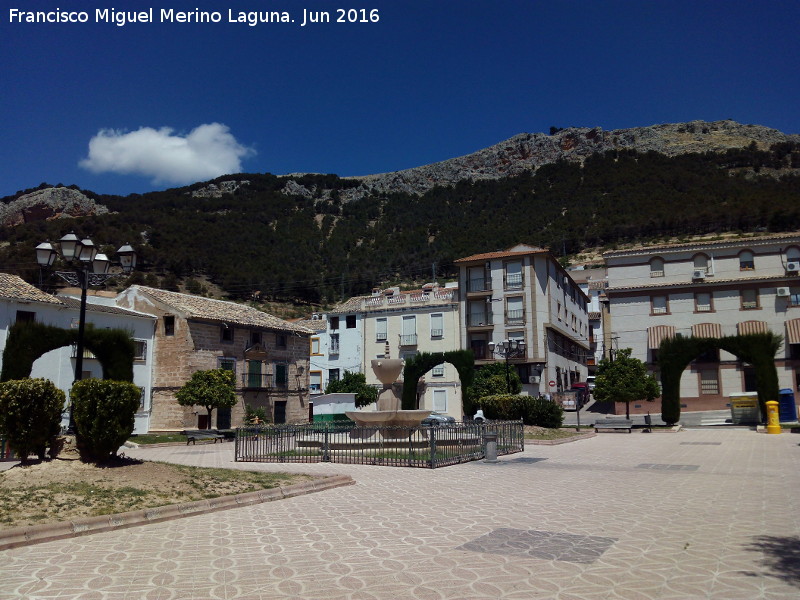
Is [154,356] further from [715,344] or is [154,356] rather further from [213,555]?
[213,555]

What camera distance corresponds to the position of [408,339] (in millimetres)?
49938

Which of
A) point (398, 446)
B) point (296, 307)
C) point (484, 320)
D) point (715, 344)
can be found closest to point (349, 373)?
point (484, 320)

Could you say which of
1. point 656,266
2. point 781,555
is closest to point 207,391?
point 781,555

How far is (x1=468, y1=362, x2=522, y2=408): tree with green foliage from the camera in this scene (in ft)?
125

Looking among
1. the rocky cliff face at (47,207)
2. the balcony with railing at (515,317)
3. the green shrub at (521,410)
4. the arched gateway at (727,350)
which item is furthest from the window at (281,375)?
the rocky cliff face at (47,207)

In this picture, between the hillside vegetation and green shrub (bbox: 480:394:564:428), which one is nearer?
green shrub (bbox: 480:394:564:428)

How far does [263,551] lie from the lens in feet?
21.3

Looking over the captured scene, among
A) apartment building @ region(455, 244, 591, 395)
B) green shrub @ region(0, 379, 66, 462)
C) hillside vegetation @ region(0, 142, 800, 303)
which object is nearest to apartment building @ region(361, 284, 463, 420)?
apartment building @ region(455, 244, 591, 395)

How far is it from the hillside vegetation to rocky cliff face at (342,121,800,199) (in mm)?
6914

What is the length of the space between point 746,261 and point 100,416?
146 ft

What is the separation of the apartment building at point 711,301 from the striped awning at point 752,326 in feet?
0.23

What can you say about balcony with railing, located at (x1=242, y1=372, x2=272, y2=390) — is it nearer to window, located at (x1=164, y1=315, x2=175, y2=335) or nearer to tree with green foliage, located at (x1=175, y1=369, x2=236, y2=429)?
window, located at (x1=164, y1=315, x2=175, y2=335)

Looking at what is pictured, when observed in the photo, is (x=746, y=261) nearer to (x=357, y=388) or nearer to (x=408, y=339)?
(x=408, y=339)

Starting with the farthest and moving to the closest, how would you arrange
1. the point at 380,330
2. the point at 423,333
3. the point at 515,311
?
the point at 380,330
the point at 423,333
the point at 515,311
